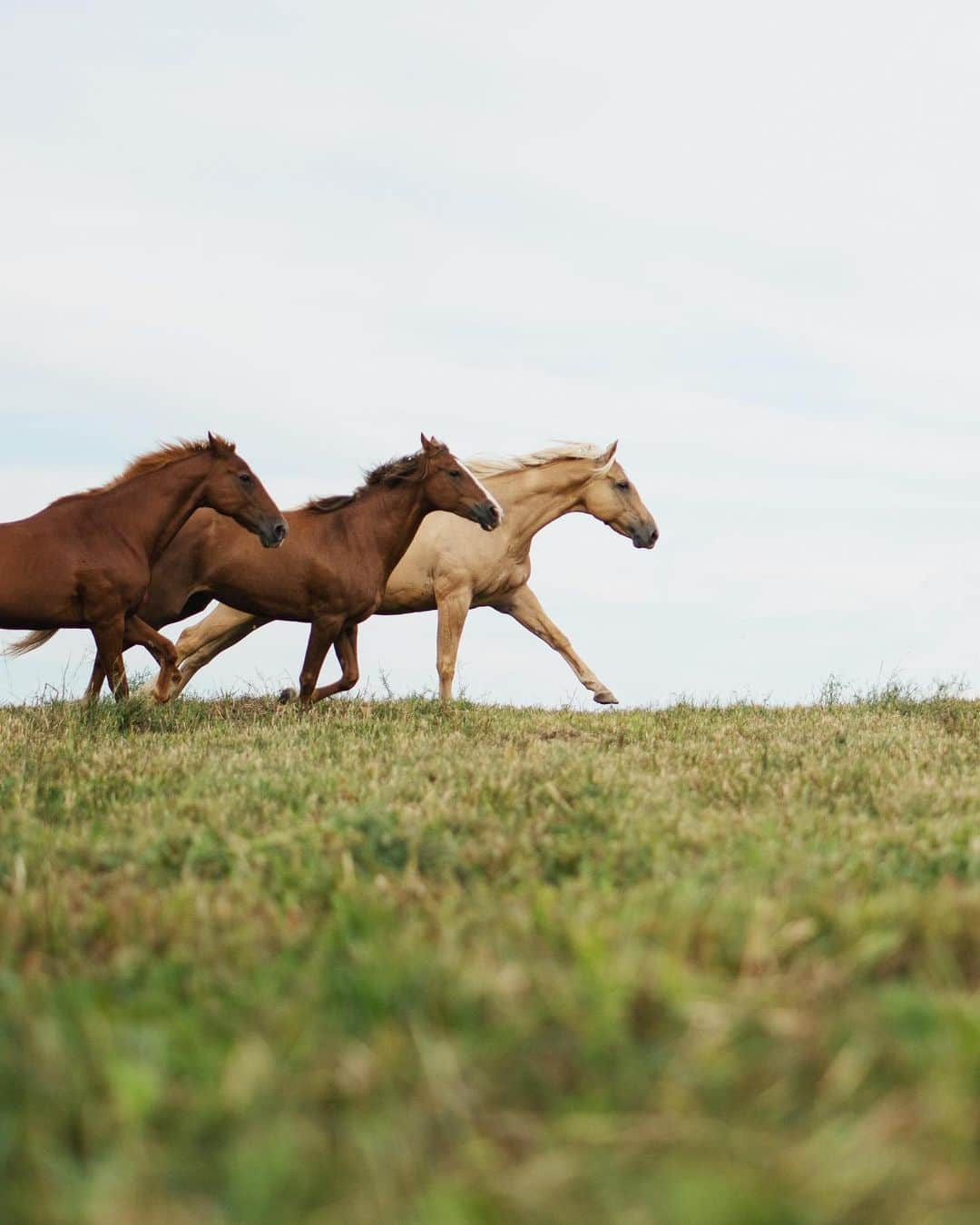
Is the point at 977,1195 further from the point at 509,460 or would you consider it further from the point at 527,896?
the point at 509,460

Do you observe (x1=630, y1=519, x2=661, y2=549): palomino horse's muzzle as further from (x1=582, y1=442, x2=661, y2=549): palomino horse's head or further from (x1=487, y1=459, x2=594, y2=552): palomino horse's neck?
(x1=487, y1=459, x2=594, y2=552): palomino horse's neck

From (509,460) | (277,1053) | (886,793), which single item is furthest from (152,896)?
(509,460)

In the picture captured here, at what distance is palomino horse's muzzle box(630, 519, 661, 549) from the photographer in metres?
15.0

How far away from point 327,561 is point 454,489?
129cm

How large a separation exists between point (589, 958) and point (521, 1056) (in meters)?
0.46

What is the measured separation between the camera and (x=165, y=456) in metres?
11.6

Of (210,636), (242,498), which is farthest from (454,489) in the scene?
(210,636)

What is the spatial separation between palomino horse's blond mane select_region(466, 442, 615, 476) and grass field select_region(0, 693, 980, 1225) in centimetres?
914

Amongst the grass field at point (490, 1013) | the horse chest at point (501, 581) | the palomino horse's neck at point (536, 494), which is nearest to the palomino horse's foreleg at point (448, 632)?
the horse chest at point (501, 581)

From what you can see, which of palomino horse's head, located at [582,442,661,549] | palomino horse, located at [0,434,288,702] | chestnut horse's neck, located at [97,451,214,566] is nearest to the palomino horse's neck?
palomino horse's head, located at [582,442,661,549]

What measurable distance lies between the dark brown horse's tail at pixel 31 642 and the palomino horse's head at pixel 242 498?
2653 millimetres

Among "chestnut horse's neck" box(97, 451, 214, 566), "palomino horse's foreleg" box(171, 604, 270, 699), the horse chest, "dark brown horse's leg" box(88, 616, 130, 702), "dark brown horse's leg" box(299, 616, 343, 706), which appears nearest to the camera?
"dark brown horse's leg" box(88, 616, 130, 702)

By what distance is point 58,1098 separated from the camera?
256 cm

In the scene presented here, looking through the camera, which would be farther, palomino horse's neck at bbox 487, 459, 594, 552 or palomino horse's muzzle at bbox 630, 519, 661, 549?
palomino horse's muzzle at bbox 630, 519, 661, 549
